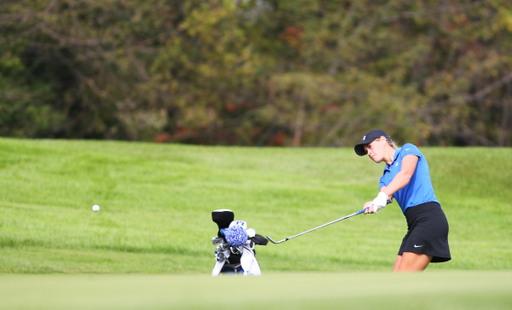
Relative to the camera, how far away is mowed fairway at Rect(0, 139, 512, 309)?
2469 mm

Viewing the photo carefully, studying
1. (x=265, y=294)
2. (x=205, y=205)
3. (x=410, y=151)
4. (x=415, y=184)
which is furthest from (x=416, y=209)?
(x=205, y=205)

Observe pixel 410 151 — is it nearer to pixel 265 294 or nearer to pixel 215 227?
pixel 265 294

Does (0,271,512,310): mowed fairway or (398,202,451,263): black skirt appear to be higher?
(398,202,451,263): black skirt

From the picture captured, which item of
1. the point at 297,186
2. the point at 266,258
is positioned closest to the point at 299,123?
the point at 297,186

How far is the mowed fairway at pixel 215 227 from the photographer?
247cm

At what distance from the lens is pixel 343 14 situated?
31.1 meters

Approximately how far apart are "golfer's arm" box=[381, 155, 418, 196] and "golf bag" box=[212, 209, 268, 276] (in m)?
1.21

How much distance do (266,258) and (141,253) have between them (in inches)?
77.6

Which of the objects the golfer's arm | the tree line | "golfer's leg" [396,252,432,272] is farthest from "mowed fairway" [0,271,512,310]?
the tree line

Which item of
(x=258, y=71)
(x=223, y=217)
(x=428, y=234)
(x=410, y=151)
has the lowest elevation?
(x=428, y=234)

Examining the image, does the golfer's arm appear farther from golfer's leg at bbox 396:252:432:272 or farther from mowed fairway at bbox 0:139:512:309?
mowed fairway at bbox 0:139:512:309

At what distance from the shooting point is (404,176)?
5332 millimetres

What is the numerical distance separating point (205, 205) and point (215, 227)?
1728mm

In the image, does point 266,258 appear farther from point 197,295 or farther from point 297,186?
point 197,295
